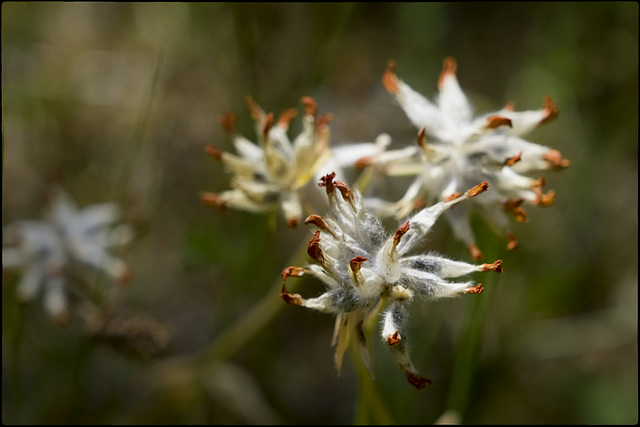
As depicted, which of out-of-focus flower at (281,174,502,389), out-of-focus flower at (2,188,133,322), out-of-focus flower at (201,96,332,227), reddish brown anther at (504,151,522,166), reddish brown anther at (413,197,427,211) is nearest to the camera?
out-of-focus flower at (281,174,502,389)

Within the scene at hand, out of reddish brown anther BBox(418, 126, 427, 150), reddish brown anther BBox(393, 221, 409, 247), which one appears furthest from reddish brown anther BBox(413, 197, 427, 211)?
reddish brown anther BBox(393, 221, 409, 247)

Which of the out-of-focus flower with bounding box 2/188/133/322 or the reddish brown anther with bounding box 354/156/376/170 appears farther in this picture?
the out-of-focus flower with bounding box 2/188/133/322

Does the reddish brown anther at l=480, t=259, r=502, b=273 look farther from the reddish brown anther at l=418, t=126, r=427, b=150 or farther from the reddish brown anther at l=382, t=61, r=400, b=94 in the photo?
the reddish brown anther at l=382, t=61, r=400, b=94

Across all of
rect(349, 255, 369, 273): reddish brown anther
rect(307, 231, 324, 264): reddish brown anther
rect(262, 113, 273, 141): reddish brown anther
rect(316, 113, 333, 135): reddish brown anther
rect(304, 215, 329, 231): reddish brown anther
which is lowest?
rect(349, 255, 369, 273): reddish brown anther

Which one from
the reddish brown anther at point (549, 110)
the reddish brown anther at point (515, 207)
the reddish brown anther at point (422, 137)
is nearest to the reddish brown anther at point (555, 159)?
the reddish brown anther at point (549, 110)

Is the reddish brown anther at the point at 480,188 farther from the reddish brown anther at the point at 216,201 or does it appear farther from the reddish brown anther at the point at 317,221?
the reddish brown anther at the point at 216,201

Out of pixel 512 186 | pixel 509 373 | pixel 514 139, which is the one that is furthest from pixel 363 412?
pixel 509 373
